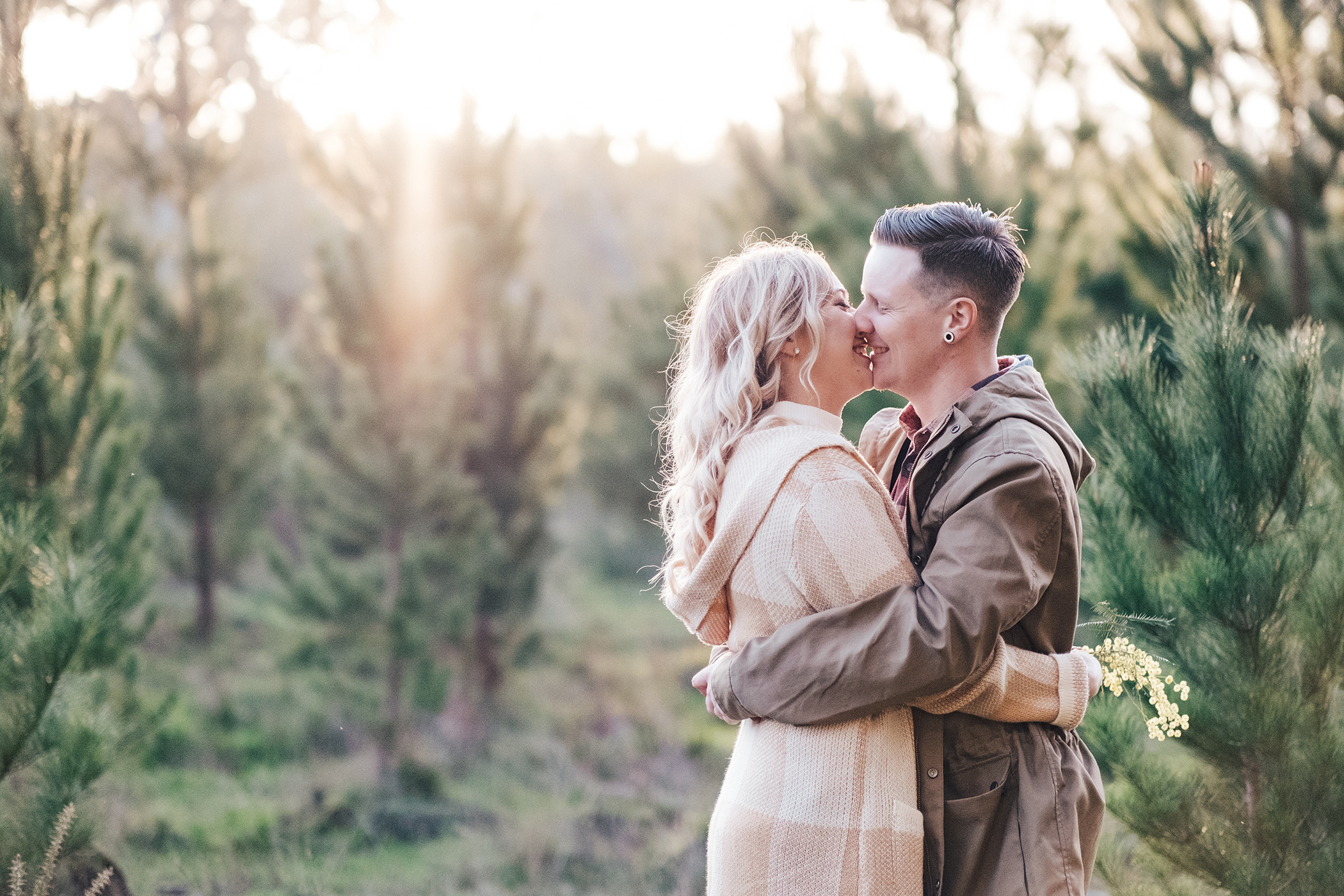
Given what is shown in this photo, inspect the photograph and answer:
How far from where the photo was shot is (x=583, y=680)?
1173 centimetres

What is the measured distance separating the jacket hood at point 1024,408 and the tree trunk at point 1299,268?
348 centimetres

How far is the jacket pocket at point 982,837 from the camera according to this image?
1.86m

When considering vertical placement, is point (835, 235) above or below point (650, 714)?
above

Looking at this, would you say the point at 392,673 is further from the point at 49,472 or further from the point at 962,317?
the point at 962,317

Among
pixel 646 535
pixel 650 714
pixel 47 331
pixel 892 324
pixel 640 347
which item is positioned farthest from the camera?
pixel 646 535

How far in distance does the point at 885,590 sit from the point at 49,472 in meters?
3.41

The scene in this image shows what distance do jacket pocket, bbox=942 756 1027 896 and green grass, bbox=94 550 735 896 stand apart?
383cm

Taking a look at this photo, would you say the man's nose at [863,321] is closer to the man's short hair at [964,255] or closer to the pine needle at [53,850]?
the man's short hair at [964,255]

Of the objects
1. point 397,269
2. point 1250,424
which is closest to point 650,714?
point 397,269

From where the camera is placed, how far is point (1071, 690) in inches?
76.2

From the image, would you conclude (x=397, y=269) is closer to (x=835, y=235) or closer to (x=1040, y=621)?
(x=835, y=235)

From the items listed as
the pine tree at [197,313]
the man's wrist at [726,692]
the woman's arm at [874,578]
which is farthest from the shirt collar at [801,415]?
the pine tree at [197,313]

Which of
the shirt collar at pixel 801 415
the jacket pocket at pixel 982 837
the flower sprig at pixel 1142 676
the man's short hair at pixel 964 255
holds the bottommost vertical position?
the jacket pocket at pixel 982 837

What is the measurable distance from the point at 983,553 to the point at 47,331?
135 inches
